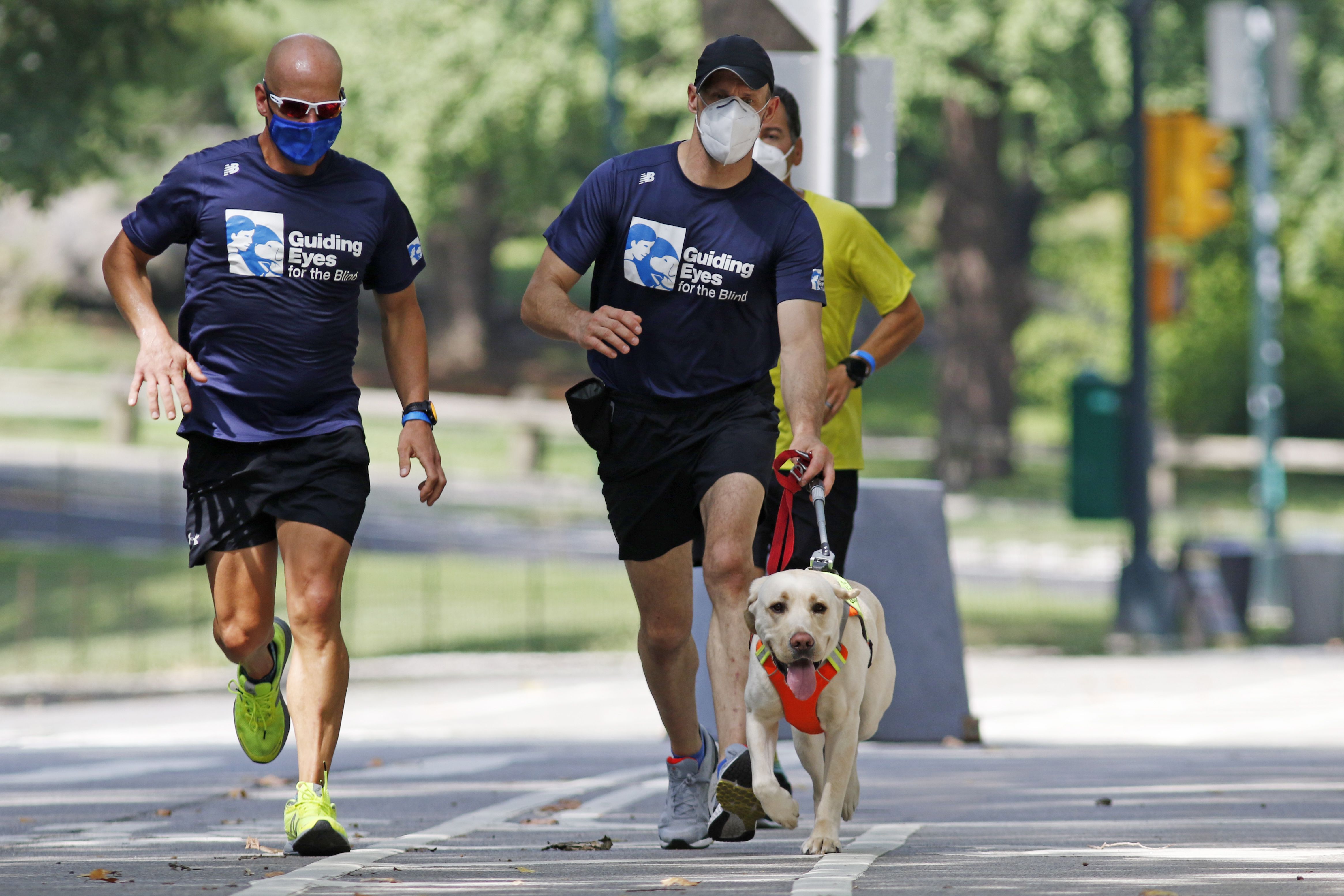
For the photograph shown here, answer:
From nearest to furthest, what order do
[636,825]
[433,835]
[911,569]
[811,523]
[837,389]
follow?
[433,835] → [636,825] → [837,389] → [811,523] → [911,569]

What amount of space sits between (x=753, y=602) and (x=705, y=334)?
808mm

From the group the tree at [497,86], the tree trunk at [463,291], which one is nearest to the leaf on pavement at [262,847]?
the tree at [497,86]

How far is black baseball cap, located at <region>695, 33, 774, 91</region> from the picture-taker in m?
6.10

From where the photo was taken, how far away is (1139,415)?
63.6 ft

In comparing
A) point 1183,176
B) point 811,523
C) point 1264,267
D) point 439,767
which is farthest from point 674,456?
point 1264,267

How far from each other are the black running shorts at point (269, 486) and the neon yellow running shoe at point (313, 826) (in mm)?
759

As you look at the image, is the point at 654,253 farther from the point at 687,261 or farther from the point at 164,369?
the point at 164,369

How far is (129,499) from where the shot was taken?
25188 millimetres

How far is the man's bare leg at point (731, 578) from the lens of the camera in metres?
6.01

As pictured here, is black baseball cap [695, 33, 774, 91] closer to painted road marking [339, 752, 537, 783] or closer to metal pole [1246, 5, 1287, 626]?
painted road marking [339, 752, 537, 783]

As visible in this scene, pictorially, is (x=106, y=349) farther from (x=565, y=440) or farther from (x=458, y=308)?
(x=565, y=440)

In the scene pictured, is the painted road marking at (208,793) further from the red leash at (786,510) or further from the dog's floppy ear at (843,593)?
the dog's floppy ear at (843,593)

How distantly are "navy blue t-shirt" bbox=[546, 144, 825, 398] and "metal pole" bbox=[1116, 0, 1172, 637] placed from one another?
13.5 meters

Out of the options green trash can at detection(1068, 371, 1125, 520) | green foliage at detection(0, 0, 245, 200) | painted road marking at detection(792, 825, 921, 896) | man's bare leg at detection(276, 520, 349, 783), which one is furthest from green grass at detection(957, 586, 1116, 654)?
man's bare leg at detection(276, 520, 349, 783)
